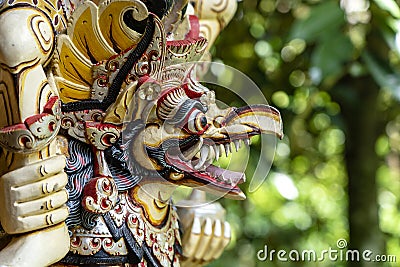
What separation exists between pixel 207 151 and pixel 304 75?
97cm

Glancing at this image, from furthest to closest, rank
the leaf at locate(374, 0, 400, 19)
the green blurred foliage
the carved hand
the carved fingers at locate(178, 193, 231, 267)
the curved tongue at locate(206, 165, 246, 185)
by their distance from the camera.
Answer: the green blurred foliage < the leaf at locate(374, 0, 400, 19) < the carved fingers at locate(178, 193, 231, 267) < the curved tongue at locate(206, 165, 246, 185) < the carved hand

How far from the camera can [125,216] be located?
28.8 inches

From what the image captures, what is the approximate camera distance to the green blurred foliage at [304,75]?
3.83ft

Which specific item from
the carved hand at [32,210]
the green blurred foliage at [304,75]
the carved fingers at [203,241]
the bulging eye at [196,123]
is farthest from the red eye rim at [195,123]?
the green blurred foliage at [304,75]

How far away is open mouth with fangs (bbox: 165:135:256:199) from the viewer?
0.73 m

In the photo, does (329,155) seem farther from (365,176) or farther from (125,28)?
(125,28)

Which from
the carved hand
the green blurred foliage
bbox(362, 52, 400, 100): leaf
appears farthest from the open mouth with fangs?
bbox(362, 52, 400, 100): leaf

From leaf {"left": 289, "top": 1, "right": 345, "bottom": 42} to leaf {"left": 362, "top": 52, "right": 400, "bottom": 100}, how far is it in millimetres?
161

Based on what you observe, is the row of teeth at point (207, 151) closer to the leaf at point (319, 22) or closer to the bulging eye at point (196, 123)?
the bulging eye at point (196, 123)

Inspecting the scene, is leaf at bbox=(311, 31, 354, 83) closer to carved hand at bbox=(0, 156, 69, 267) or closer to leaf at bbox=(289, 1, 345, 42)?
leaf at bbox=(289, 1, 345, 42)

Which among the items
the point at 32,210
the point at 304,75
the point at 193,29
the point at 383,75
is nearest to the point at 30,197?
the point at 32,210

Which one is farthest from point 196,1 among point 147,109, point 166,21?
point 147,109

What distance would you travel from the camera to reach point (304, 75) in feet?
5.52

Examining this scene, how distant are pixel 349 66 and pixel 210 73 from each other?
50cm
